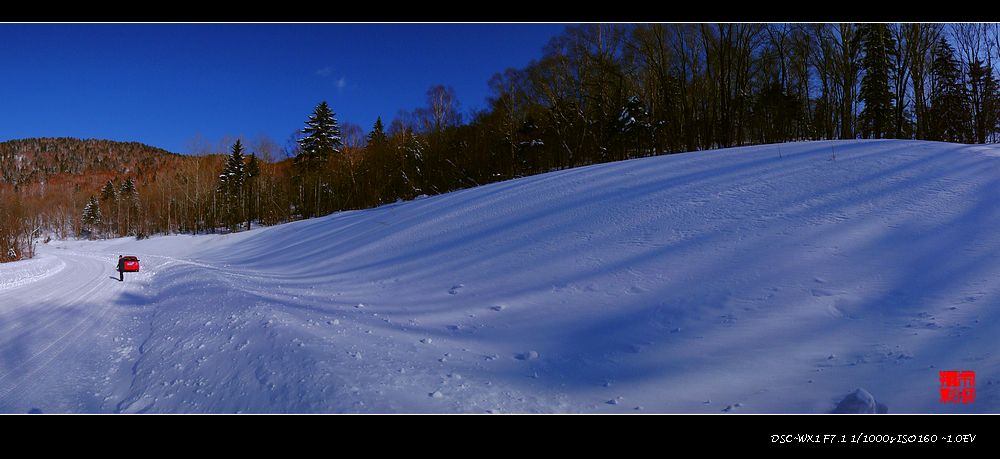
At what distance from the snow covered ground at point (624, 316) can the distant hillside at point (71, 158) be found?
136455 mm

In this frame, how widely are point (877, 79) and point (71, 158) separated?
207 m

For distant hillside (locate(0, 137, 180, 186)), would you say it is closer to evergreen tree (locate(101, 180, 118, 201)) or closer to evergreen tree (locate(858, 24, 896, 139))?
evergreen tree (locate(101, 180, 118, 201))

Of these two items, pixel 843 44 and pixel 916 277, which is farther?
pixel 843 44

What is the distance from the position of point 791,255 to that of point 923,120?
25535 millimetres

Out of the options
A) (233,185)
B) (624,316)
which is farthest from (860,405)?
(233,185)

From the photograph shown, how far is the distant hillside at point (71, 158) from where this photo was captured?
4643 inches

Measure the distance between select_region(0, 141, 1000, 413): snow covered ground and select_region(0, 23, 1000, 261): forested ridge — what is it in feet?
59.7

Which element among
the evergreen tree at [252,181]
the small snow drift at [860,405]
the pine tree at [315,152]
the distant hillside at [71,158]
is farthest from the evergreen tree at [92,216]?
the small snow drift at [860,405]

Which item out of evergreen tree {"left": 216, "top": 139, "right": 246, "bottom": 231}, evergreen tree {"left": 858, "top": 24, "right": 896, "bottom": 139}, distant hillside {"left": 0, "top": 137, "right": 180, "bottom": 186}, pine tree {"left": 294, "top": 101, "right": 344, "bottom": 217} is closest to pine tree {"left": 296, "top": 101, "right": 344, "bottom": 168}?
Result: pine tree {"left": 294, "top": 101, "right": 344, "bottom": 217}

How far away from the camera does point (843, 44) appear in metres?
21.6

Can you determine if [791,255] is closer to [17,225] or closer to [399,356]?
[399,356]

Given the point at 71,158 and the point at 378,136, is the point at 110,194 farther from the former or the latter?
the point at 71,158
